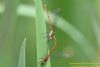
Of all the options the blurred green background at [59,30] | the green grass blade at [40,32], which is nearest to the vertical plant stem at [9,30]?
the blurred green background at [59,30]

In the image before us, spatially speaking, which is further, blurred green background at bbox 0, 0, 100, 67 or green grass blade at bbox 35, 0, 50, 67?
blurred green background at bbox 0, 0, 100, 67

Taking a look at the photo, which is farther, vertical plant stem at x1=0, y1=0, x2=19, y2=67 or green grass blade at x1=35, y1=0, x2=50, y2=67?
vertical plant stem at x1=0, y1=0, x2=19, y2=67

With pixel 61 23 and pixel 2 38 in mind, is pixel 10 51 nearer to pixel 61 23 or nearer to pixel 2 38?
pixel 2 38

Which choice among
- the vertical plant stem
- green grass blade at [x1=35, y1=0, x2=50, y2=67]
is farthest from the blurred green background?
green grass blade at [x1=35, y1=0, x2=50, y2=67]

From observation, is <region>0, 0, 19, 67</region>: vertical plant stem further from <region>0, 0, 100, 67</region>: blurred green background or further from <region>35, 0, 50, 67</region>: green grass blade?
<region>35, 0, 50, 67</region>: green grass blade

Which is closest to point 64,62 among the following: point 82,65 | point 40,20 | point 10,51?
point 82,65

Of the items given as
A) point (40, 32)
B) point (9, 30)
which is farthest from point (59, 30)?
point (40, 32)

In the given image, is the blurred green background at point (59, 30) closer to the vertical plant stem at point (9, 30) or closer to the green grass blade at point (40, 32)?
the vertical plant stem at point (9, 30)

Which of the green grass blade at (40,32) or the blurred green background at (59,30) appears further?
the blurred green background at (59,30)

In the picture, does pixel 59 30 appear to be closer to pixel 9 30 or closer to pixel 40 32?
pixel 9 30
